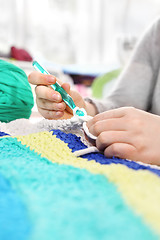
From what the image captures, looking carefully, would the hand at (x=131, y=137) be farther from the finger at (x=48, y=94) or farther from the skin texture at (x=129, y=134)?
the finger at (x=48, y=94)

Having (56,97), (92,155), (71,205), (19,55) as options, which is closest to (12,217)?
(71,205)

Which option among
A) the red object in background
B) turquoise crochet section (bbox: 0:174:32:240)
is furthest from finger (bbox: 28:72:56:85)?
the red object in background

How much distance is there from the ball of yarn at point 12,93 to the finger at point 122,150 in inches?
10.6

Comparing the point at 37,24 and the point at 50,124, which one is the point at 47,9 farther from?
the point at 50,124

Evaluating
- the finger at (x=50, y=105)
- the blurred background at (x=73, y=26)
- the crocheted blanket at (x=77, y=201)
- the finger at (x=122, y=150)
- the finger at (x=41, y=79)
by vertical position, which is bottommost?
the blurred background at (x=73, y=26)

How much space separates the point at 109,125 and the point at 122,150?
0.13 ft

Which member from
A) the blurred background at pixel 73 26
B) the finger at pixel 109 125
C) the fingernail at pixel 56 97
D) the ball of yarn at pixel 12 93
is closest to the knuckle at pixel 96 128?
the finger at pixel 109 125

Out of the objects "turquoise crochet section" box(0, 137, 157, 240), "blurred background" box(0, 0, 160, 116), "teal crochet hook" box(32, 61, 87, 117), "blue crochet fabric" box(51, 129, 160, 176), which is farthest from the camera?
"blurred background" box(0, 0, 160, 116)

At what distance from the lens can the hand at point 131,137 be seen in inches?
12.7

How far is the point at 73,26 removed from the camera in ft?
8.22

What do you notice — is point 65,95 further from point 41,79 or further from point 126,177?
point 126,177

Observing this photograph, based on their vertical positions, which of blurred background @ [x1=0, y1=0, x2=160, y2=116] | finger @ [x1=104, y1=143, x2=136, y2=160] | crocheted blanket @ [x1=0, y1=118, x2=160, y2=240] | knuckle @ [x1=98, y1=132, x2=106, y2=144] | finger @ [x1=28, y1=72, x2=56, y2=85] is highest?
crocheted blanket @ [x1=0, y1=118, x2=160, y2=240]

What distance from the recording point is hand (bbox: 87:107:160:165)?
322 millimetres

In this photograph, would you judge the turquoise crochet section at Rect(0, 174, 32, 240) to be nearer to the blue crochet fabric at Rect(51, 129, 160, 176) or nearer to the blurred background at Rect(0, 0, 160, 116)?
the blue crochet fabric at Rect(51, 129, 160, 176)
